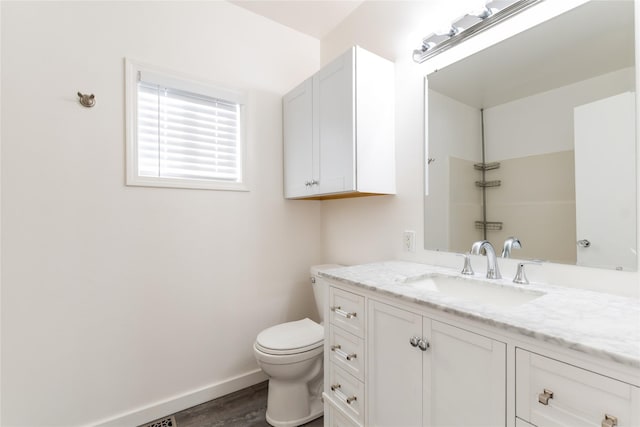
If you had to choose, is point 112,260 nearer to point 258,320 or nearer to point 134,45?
point 258,320

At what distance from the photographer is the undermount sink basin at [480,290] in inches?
43.6

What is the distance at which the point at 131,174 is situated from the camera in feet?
5.44

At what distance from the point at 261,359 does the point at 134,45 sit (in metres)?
1.93

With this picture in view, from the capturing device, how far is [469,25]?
4.46 ft

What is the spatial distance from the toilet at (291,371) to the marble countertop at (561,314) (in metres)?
0.63

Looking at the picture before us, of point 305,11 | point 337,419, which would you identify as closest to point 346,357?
point 337,419

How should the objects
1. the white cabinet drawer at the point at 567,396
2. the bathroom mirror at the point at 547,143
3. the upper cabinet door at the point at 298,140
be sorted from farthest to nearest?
the upper cabinet door at the point at 298,140
the bathroom mirror at the point at 547,143
the white cabinet drawer at the point at 567,396

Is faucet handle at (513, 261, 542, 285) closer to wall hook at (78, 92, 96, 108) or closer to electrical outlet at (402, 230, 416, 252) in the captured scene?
electrical outlet at (402, 230, 416, 252)

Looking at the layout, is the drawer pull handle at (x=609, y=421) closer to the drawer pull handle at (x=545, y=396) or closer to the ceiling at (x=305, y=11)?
the drawer pull handle at (x=545, y=396)

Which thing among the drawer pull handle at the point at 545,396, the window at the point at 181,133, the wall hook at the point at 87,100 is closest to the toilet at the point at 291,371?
the window at the point at 181,133

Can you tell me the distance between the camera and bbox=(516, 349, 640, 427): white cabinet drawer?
60cm

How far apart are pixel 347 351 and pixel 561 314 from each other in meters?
0.81

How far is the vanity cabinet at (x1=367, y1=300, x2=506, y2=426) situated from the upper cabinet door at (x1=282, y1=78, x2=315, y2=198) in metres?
1.06

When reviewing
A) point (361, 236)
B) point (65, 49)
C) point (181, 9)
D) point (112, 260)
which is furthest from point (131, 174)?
point (361, 236)
